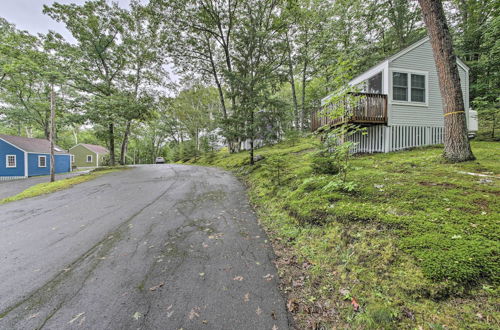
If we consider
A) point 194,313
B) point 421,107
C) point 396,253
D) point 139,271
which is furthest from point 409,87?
point 139,271

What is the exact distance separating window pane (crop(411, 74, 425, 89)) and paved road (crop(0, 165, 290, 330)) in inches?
382

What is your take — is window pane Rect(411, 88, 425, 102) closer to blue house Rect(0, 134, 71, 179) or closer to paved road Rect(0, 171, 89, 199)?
paved road Rect(0, 171, 89, 199)

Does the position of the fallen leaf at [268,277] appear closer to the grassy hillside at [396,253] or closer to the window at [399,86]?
the grassy hillside at [396,253]

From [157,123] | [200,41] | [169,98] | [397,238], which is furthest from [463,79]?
[157,123]

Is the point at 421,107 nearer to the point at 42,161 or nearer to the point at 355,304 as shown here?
the point at 355,304

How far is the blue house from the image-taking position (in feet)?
55.0

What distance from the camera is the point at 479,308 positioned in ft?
4.87

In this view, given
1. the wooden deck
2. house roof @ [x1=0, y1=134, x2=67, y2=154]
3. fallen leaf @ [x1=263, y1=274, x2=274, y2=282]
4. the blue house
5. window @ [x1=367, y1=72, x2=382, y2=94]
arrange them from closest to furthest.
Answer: fallen leaf @ [x1=263, y1=274, x2=274, y2=282], the wooden deck, window @ [x1=367, y1=72, x2=382, y2=94], the blue house, house roof @ [x1=0, y1=134, x2=67, y2=154]

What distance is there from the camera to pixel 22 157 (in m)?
17.6

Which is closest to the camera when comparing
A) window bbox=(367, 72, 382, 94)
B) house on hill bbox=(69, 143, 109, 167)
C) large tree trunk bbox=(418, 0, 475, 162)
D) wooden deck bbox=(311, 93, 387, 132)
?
large tree trunk bbox=(418, 0, 475, 162)

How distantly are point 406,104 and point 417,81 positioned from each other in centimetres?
134

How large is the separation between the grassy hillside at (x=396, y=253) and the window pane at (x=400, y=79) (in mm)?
5528

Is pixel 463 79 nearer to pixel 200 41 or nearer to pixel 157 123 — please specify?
pixel 200 41

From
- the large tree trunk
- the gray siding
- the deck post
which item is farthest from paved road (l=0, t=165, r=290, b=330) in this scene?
the gray siding
